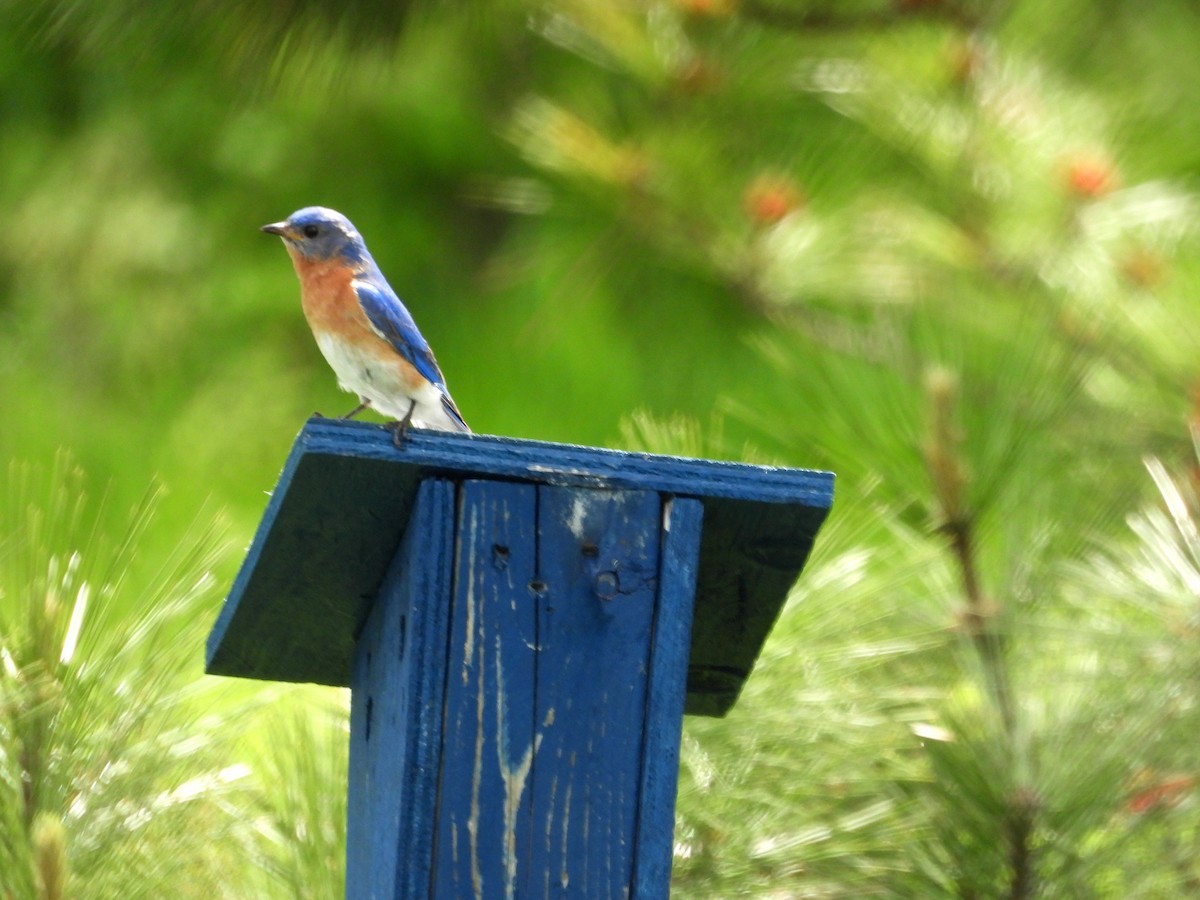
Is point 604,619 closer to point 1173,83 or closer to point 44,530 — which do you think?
point 44,530

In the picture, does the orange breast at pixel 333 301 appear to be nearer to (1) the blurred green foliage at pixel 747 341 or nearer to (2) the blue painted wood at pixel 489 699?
(1) the blurred green foliage at pixel 747 341

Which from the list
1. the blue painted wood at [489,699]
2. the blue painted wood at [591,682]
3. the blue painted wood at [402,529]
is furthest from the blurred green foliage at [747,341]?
the blue painted wood at [591,682]

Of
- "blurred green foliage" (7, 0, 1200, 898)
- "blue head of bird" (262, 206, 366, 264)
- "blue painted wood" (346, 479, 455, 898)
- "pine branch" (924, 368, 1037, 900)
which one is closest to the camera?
"blue painted wood" (346, 479, 455, 898)

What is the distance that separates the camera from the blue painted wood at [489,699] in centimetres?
223

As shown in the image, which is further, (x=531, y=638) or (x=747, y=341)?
(x=747, y=341)

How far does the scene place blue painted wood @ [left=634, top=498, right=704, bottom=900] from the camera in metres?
2.25

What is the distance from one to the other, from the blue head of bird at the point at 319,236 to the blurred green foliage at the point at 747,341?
1.25ft

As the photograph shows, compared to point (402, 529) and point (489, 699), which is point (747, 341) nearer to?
point (402, 529)

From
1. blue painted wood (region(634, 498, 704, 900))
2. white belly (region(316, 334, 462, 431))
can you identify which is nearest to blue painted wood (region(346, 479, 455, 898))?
blue painted wood (region(634, 498, 704, 900))

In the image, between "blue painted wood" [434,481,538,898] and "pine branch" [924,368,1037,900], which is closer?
"blue painted wood" [434,481,538,898]

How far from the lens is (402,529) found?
245cm

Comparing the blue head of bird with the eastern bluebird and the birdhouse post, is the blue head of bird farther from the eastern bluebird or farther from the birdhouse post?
the birdhouse post

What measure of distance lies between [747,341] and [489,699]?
1.91 m

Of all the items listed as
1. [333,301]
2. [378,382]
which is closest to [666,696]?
[378,382]
